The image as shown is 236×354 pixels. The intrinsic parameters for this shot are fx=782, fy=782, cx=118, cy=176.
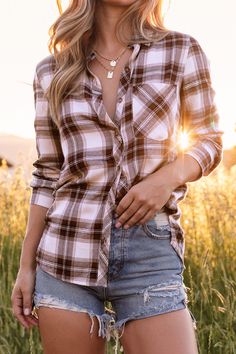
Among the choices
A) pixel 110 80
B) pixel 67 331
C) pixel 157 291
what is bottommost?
pixel 67 331

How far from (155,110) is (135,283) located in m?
0.54

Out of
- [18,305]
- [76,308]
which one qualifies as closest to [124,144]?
[76,308]

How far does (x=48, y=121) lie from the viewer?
8.87ft

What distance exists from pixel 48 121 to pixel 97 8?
44 cm

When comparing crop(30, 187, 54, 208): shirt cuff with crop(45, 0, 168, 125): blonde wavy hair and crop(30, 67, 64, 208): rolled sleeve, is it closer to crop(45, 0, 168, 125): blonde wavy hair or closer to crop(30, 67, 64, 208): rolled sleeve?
crop(30, 67, 64, 208): rolled sleeve

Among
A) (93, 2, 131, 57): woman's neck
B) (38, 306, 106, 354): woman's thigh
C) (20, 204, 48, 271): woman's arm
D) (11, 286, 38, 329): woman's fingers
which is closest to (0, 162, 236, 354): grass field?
(11, 286, 38, 329): woman's fingers

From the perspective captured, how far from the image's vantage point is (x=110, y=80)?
8.41 feet

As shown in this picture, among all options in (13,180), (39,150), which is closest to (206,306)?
(39,150)

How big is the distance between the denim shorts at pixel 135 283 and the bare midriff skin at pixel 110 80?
38cm

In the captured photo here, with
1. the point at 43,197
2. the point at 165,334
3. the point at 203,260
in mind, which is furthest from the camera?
the point at 203,260

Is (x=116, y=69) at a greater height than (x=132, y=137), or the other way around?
(x=116, y=69)

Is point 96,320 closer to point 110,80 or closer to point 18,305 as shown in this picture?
point 18,305

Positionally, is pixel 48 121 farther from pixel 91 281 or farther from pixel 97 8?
pixel 91 281

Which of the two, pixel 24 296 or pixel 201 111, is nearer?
pixel 201 111
